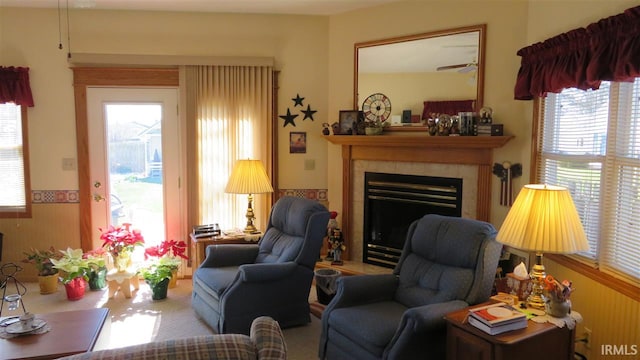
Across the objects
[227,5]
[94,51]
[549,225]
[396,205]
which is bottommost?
[396,205]

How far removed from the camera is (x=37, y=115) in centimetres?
477

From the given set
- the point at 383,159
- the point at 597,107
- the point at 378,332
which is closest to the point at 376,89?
the point at 383,159

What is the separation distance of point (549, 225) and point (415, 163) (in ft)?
7.17

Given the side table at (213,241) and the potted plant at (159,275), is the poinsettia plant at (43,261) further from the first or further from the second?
the side table at (213,241)

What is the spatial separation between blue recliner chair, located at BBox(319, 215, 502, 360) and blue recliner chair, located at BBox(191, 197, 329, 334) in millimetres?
677

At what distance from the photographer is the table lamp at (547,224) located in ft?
7.47

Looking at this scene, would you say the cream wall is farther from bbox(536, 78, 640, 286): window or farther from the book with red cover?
the book with red cover

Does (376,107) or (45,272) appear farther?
(376,107)

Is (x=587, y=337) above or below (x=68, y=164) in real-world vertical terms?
below

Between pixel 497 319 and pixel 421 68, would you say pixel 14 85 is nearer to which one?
pixel 421 68

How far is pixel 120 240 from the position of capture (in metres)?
4.55

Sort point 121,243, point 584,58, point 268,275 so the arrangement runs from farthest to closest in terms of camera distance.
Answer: point 121,243
point 268,275
point 584,58

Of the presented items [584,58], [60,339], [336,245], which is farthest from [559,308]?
[60,339]

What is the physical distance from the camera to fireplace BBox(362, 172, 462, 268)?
14.0 ft
